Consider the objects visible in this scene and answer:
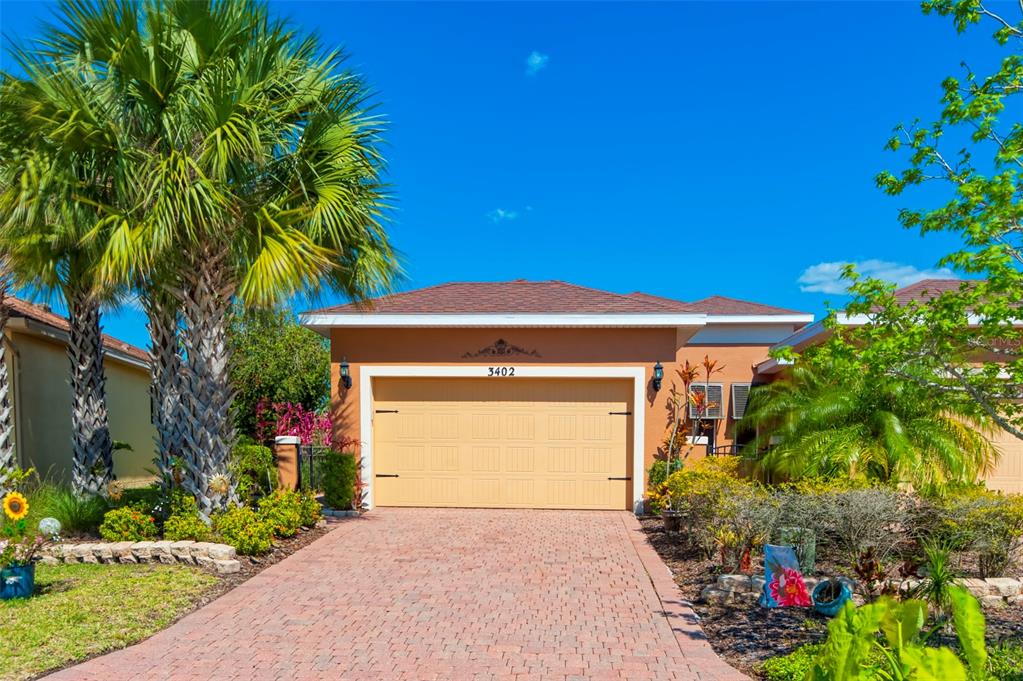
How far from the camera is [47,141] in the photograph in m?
7.15

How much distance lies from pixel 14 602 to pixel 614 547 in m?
6.66

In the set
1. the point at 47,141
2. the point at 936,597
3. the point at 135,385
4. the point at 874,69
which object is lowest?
the point at 936,597

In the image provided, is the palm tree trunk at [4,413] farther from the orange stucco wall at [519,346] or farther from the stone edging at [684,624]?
the stone edging at [684,624]

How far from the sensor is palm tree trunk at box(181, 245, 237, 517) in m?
7.97

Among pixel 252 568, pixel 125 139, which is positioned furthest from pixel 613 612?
pixel 125 139

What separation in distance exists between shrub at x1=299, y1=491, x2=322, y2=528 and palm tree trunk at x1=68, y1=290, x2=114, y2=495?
313cm

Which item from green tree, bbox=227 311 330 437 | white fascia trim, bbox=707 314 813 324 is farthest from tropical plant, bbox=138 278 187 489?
white fascia trim, bbox=707 314 813 324

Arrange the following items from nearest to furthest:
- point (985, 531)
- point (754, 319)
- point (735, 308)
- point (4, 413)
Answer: point (985, 531) → point (4, 413) → point (754, 319) → point (735, 308)

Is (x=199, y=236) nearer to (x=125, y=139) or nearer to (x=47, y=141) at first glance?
(x=125, y=139)

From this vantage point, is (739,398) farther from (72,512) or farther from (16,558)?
(16,558)

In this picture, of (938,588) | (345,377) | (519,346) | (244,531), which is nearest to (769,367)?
(519,346)

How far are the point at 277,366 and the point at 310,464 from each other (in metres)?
5.76

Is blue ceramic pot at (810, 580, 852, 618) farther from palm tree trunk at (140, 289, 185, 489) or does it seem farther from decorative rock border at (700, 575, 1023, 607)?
palm tree trunk at (140, 289, 185, 489)

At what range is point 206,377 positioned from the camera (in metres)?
8.05
